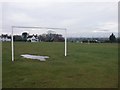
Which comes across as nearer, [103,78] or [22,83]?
[22,83]

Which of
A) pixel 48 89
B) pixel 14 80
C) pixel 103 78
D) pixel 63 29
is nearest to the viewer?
pixel 48 89

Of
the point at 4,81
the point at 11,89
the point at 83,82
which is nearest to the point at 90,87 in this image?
the point at 83,82

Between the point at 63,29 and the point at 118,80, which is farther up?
the point at 63,29

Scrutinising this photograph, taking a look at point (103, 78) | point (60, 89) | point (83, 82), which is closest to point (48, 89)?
point (60, 89)

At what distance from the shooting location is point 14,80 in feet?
22.0

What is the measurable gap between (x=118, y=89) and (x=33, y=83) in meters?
2.40

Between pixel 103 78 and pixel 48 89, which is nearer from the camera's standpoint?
pixel 48 89

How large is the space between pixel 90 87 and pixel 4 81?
260cm

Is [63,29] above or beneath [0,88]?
above

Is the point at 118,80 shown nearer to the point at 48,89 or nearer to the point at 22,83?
the point at 48,89

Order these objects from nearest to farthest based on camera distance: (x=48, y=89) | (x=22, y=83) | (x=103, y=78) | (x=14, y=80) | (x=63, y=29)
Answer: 1. (x=48, y=89)
2. (x=22, y=83)
3. (x=14, y=80)
4. (x=103, y=78)
5. (x=63, y=29)

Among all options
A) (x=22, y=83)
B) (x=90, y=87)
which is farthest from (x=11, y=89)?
(x=90, y=87)

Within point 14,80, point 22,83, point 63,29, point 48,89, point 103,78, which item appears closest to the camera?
point 48,89

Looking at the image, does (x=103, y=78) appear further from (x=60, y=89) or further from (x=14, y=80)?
(x=14, y=80)
